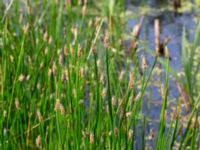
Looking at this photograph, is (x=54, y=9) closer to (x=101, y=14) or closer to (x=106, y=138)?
(x=101, y=14)

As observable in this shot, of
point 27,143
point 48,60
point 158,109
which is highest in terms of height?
point 48,60

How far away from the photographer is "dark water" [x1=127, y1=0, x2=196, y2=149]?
7.27 ft

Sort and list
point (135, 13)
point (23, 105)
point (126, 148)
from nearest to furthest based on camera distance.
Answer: point (126, 148), point (23, 105), point (135, 13)

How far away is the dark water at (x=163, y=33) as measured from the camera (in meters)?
2.21

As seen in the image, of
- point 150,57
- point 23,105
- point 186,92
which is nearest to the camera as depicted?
point 23,105

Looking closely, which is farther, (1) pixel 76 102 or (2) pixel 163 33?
(2) pixel 163 33

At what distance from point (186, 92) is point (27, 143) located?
0.86 meters

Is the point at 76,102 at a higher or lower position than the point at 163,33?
higher

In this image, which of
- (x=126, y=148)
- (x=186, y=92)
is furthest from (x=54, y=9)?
(x=126, y=148)

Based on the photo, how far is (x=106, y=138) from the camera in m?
1.45

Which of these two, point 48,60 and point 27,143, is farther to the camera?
point 48,60

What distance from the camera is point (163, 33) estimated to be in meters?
2.89

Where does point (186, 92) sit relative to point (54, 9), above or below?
below

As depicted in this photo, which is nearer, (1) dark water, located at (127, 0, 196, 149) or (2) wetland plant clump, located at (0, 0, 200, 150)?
A: (2) wetland plant clump, located at (0, 0, 200, 150)
